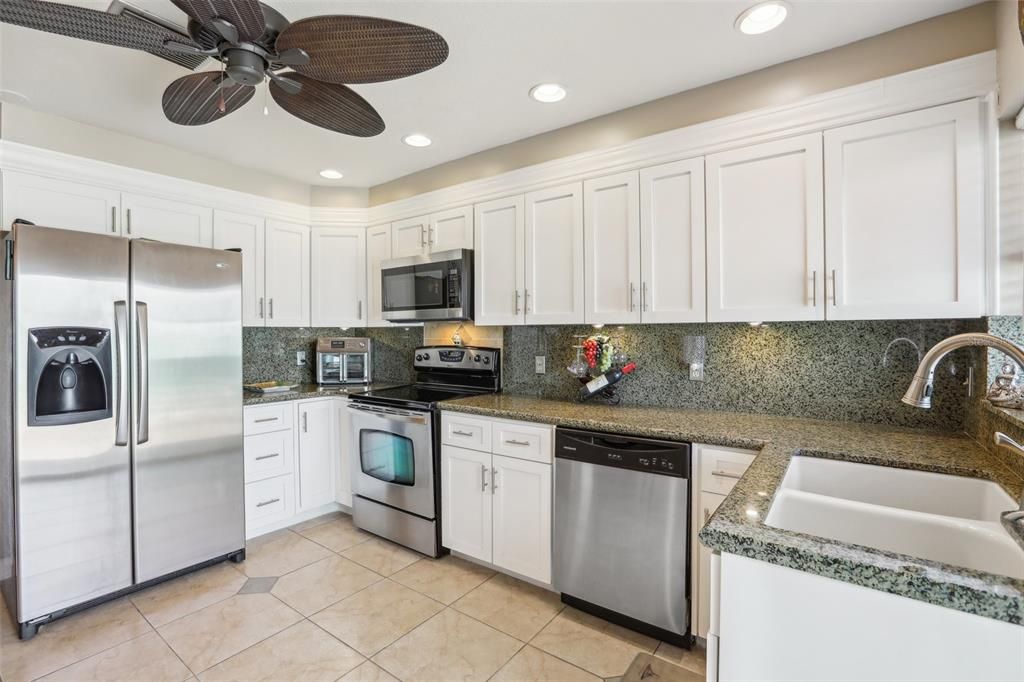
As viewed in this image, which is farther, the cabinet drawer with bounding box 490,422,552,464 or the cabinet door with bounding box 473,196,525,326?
the cabinet door with bounding box 473,196,525,326

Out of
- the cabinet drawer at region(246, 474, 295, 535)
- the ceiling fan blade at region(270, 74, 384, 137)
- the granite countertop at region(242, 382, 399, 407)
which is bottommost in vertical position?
the cabinet drawer at region(246, 474, 295, 535)

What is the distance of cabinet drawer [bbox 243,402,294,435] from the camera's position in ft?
9.60

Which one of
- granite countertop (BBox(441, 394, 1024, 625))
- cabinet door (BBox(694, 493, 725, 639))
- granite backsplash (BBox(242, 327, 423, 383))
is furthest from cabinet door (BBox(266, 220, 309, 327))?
cabinet door (BBox(694, 493, 725, 639))

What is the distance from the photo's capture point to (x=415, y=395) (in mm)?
3070

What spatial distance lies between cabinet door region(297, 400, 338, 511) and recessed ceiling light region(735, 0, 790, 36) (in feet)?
10.4

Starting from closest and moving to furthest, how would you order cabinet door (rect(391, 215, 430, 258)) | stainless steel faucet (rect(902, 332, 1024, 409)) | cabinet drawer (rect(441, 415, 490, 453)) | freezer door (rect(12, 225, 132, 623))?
stainless steel faucet (rect(902, 332, 1024, 409)), freezer door (rect(12, 225, 132, 623)), cabinet drawer (rect(441, 415, 490, 453)), cabinet door (rect(391, 215, 430, 258))

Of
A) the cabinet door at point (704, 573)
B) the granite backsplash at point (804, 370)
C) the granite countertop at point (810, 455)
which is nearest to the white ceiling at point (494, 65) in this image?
the granite backsplash at point (804, 370)

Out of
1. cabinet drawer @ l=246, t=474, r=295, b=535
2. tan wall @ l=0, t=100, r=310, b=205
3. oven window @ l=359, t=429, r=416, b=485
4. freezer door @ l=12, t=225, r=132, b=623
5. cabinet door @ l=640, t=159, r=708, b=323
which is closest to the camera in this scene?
freezer door @ l=12, t=225, r=132, b=623

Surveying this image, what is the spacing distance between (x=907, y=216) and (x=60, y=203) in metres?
4.02

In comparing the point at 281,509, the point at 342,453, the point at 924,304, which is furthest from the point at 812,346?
the point at 281,509

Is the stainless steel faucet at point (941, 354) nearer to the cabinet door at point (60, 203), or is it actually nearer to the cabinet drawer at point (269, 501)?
the cabinet drawer at point (269, 501)

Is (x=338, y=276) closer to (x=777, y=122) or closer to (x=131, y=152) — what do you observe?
(x=131, y=152)

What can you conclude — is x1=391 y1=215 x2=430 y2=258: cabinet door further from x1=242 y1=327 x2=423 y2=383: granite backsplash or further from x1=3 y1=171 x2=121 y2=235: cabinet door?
x1=3 y1=171 x2=121 y2=235: cabinet door

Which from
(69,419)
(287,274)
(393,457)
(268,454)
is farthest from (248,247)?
(393,457)
